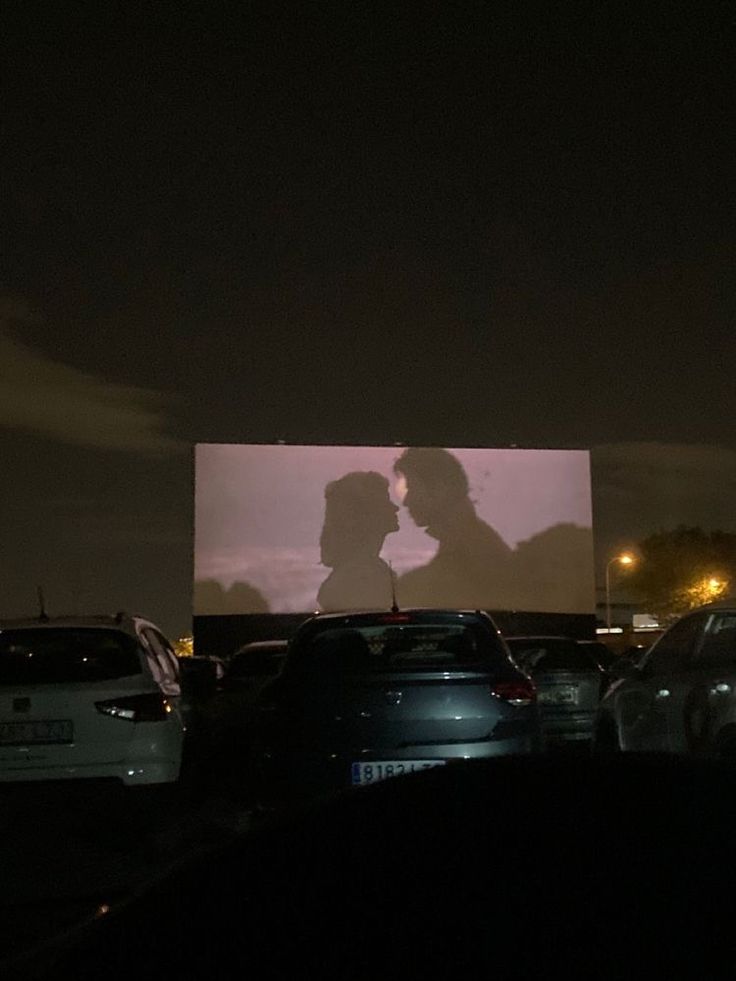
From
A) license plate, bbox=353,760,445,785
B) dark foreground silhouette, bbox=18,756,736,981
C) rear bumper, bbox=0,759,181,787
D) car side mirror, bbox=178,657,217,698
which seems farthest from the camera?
car side mirror, bbox=178,657,217,698

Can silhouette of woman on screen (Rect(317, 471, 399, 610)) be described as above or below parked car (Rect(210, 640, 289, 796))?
above

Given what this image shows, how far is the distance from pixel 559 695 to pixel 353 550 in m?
13.8

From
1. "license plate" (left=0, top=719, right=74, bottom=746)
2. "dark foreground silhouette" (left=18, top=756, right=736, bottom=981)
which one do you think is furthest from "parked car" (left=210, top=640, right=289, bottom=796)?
"dark foreground silhouette" (left=18, top=756, right=736, bottom=981)

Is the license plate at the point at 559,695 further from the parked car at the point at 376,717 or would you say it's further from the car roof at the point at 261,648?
the parked car at the point at 376,717

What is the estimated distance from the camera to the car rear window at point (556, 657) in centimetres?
1349

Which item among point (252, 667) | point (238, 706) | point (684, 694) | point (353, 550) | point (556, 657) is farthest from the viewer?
point (353, 550)

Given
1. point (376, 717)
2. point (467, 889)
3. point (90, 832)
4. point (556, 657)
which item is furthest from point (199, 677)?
point (467, 889)

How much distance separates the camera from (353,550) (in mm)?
26781

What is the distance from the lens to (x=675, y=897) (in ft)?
6.33

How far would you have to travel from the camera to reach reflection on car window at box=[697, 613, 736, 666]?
26.9 ft

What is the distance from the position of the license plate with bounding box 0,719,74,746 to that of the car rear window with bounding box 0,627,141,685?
29cm

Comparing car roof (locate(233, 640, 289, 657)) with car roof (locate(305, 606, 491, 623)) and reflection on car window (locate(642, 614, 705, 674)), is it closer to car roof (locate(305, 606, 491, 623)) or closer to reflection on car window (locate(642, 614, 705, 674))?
reflection on car window (locate(642, 614, 705, 674))

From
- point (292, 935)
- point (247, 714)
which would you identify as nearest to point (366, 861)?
point (292, 935)

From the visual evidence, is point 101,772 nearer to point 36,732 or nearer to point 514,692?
point 36,732
